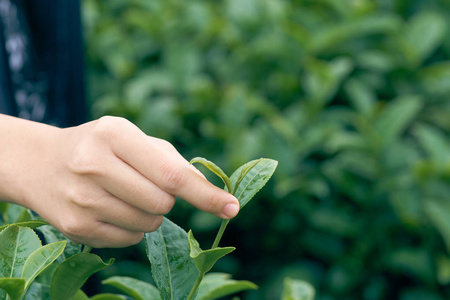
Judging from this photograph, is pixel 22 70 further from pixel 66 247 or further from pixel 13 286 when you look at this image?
pixel 13 286

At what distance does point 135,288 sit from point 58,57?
53.6 inches

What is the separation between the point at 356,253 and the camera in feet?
6.21

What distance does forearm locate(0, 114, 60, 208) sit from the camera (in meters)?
0.63

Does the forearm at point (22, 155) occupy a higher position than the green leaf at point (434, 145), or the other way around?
the forearm at point (22, 155)

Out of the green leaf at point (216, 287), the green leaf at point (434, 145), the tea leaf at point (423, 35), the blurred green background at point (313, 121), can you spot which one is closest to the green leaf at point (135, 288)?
the green leaf at point (216, 287)

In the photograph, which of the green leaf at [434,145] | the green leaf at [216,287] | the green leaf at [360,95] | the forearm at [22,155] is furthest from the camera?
the green leaf at [360,95]

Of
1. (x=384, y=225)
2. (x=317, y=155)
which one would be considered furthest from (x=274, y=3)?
(x=384, y=225)

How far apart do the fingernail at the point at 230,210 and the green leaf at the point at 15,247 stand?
0.20m

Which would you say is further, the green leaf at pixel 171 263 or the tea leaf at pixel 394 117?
the tea leaf at pixel 394 117

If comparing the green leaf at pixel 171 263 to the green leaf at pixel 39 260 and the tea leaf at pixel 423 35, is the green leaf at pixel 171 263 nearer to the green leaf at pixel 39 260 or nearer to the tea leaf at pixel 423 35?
the green leaf at pixel 39 260

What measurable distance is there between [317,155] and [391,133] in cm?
27


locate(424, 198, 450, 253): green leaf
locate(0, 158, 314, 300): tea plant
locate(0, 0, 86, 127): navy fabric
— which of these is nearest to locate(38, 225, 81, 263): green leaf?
locate(0, 158, 314, 300): tea plant

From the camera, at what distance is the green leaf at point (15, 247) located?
1.89 feet

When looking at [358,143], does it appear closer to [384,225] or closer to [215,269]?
[384,225]
